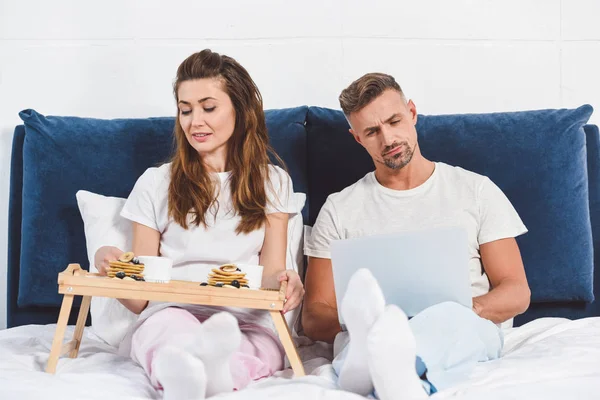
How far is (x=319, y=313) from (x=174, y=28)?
45.3 inches

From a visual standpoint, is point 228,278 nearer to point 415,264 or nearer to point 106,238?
point 415,264

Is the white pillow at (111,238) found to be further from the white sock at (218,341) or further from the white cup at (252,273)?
the white sock at (218,341)

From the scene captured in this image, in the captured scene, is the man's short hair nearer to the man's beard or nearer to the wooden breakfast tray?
the man's beard

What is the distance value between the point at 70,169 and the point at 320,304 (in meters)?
0.83

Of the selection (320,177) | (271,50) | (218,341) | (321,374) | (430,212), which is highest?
(271,50)

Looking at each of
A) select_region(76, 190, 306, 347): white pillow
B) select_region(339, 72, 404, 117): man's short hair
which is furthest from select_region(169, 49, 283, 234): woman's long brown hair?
select_region(339, 72, 404, 117): man's short hair

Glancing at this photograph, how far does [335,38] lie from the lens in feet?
8.00

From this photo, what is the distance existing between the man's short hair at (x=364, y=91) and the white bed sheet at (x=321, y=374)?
0.65 meters

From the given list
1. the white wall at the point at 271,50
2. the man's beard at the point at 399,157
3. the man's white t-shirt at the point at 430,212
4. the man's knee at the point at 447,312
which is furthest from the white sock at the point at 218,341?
the white wall at the point at 271,50

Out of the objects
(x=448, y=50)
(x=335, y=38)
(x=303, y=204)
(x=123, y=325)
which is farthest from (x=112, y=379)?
(x=448, y=50)

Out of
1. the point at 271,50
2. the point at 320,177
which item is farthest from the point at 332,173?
the point at 271,50

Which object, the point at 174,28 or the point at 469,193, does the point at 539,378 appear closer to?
the point at 469,193

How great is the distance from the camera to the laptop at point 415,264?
4.81ft

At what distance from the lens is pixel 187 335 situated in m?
1.46
